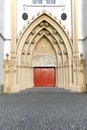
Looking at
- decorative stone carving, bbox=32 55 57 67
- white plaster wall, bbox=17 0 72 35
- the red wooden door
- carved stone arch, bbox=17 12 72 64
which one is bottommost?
the red wooden door

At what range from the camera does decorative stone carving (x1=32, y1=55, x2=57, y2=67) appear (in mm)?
23484

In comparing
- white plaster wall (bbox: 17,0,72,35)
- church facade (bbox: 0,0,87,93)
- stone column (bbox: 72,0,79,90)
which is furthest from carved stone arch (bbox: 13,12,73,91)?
white plaster wall (bbox: 17,0,72,35)

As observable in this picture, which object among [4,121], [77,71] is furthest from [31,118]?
[77,71]

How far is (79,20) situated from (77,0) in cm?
148

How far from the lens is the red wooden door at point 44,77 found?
23.5 meters

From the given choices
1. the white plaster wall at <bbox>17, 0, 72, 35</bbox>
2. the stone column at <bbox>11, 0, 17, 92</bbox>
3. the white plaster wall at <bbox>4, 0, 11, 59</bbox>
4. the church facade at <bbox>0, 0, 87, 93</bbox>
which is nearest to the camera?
the stone column at <bbox>11, 0, 17, 92</bbox>

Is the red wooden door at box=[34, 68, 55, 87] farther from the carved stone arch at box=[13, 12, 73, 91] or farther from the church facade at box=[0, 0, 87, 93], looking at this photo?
the carved stone arch at box=[13, 12, 73, 91]

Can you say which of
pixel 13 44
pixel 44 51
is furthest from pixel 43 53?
pixel 13 44

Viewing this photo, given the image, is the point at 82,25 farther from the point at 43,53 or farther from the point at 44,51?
the point at 43,53

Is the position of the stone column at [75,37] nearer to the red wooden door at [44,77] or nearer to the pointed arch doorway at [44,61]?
the pointed arch doorway at [44,61]

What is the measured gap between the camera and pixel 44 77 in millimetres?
23641

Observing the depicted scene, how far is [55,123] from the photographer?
6.98 m

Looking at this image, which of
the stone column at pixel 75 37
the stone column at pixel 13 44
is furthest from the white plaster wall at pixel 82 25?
the stone column at pixel 13 44

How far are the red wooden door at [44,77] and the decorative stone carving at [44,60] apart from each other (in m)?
0.44
